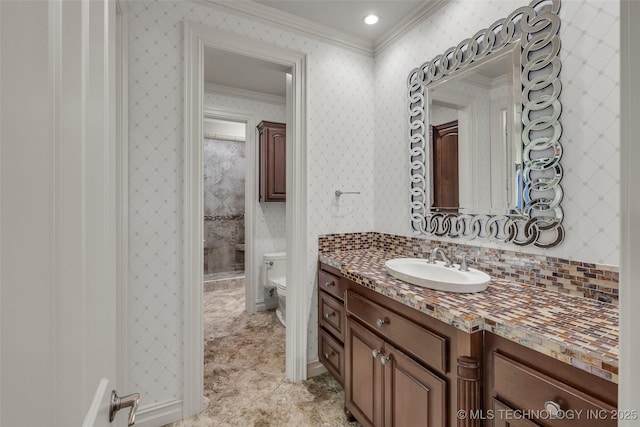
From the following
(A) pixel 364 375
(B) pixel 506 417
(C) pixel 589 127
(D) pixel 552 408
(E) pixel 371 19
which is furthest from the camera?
(E) pixel 371 19

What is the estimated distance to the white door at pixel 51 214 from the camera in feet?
0.88

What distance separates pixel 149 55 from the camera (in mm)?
1729

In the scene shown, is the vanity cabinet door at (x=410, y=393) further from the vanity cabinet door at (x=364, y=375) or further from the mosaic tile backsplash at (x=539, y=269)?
the mosaic tile backsplash at (x=539, y=269)

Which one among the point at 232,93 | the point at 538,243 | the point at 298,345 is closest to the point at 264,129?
the point at 232,93

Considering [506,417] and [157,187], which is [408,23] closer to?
[157,187]

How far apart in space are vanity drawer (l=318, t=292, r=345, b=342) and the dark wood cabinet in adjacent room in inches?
61.4

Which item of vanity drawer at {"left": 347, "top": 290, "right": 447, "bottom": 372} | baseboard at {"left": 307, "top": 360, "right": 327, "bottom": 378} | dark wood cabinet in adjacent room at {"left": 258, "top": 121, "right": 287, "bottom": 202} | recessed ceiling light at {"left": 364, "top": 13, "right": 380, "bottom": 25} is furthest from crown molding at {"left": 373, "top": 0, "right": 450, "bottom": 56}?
baseboard at {"left": 307, "top": 360, "right": 327, "bottom": 378}

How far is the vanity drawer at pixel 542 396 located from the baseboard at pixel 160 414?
176cm

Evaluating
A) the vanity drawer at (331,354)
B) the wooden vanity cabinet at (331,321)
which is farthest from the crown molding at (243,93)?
the vanity drawer at (331,354)

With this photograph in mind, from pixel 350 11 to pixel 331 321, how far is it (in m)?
2.15

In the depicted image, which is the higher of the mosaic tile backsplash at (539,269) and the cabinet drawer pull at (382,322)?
the mosaic tile backsplash at (539,269)

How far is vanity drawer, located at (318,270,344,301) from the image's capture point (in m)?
1.89

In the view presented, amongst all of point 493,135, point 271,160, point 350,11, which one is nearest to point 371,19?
point 350,11

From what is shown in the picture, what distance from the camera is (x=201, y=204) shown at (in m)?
1.84
